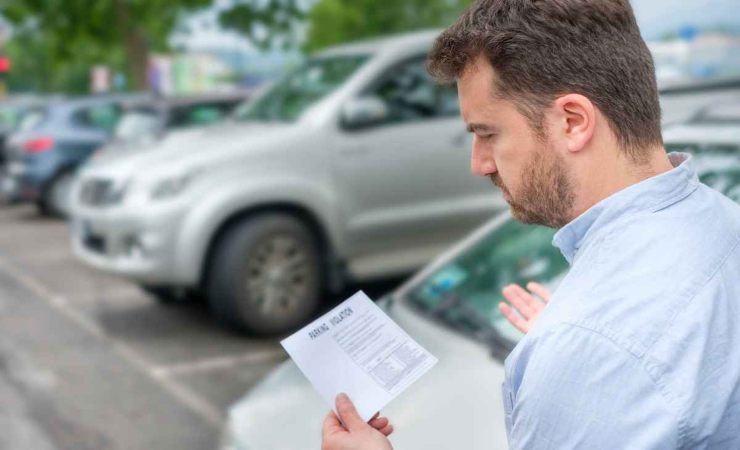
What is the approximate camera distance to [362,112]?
6402 mm

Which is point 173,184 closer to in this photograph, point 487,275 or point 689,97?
point 689,97

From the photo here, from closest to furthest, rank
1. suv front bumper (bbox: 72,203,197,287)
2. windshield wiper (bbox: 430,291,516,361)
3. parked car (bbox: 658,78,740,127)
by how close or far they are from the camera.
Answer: windshield wiper (bbox: 430,291,516,361)
parked car (bbox: 658,78,740,127)
suv front bumper (bbox: 72,203,197,287)

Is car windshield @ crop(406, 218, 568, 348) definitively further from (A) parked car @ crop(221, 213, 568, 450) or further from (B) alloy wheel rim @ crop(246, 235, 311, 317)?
(B) alloy wheel rim @ crop(246, 235, 311, 317)

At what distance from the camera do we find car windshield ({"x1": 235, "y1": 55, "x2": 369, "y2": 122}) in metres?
6.68

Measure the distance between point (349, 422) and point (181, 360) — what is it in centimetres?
476

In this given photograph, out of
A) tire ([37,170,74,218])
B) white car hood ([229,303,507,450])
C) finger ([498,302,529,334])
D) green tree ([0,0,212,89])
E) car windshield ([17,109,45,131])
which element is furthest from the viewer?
green tree ([0,0,212,89])

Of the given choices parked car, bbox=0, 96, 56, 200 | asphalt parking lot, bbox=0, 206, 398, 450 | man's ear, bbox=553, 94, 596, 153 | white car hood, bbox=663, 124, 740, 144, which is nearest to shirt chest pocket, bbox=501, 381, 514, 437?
man's ear, bbox=553, 94, 596, 153

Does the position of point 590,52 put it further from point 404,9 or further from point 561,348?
point 404,9

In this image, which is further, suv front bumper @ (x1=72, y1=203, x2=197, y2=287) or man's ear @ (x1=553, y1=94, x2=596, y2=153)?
suv front bumper @ (x1=72, y1=203, x2=197, y2=287)

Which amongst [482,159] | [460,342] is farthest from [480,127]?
[460,342]

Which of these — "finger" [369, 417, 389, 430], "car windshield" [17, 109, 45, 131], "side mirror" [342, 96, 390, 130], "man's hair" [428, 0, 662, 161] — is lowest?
"car windshield" [17, 109, 45, 131]

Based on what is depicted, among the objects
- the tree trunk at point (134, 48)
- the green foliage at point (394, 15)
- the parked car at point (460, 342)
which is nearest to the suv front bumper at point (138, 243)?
the parked car at point (460, 342)

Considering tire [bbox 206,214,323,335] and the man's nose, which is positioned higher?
the man's nose


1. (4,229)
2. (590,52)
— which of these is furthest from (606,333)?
(4,229)
